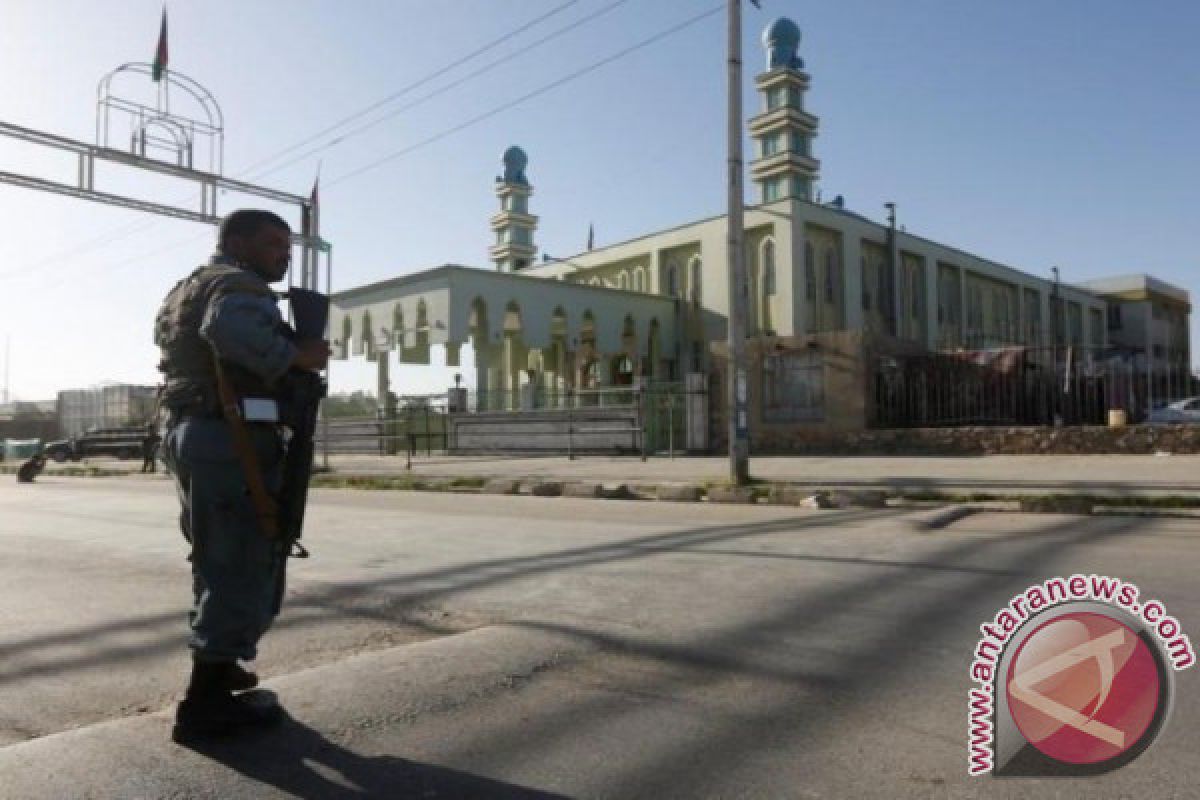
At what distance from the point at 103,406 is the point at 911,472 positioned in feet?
162

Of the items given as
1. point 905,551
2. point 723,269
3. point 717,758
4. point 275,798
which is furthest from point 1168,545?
point 723,269

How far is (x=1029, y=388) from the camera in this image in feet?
63.7

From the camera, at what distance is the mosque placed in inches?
1160

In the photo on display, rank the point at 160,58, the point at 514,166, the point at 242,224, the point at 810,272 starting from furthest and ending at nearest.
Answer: the point at 514,166 → the point at 810,272 → the point at 160,58 → the point at 242,224

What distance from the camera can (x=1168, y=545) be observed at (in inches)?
267

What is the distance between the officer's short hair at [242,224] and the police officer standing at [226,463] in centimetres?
22

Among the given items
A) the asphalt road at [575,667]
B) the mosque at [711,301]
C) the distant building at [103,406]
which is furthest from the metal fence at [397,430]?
the asphalt road at [575,667]

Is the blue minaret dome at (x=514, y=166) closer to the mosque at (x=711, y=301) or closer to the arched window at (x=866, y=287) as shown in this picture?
the mosque at (x=711, y=301)

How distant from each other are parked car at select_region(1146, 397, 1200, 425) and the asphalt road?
1340cm

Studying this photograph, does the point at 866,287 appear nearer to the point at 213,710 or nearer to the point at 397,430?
the point at 397,430

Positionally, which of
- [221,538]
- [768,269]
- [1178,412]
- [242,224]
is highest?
[768,269]

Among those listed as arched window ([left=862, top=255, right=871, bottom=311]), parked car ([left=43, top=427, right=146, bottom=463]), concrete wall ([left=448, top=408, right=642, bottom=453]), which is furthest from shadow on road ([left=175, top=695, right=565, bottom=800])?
arched window ([left=862, top=255, right=871, bottom=311])

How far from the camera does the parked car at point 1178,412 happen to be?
62.0 feet

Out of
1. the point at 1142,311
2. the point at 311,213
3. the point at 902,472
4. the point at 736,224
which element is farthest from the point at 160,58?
the point at 1142,311
